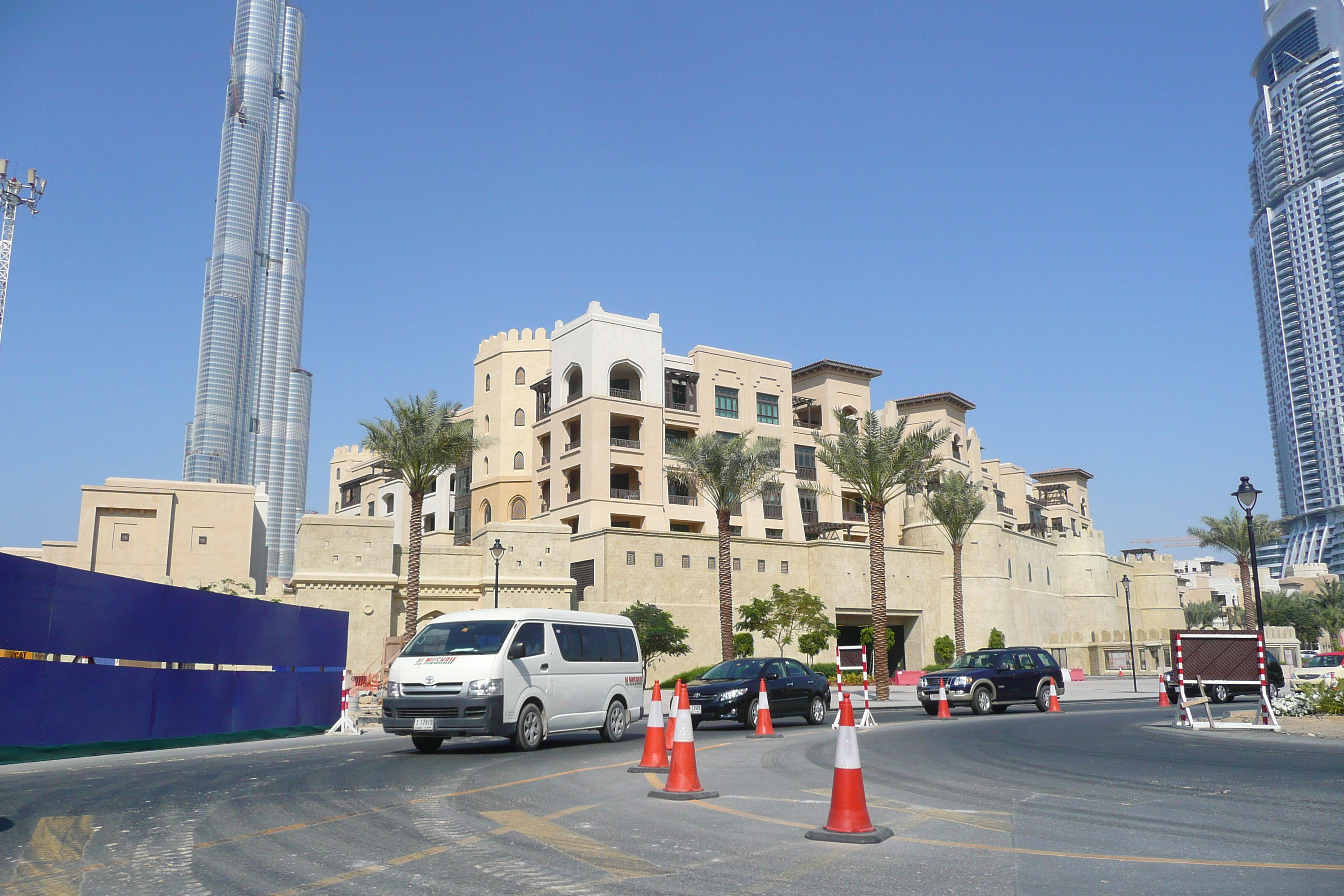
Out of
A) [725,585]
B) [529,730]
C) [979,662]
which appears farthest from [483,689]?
[725,585]

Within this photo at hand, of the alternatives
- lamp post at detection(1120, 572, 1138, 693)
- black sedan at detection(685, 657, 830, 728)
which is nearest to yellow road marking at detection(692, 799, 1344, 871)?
black sedan at detection(685, 657, 830, 728)

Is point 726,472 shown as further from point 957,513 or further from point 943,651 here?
point 943,651

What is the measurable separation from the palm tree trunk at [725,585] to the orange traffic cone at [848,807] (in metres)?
35.6

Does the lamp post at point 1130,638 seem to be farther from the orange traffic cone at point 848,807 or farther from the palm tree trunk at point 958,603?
the orange traffic cone at point 848,807

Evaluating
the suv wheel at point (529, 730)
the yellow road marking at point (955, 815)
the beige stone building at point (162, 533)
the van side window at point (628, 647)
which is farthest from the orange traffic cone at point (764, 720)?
the beige stone building at point (162, 533)

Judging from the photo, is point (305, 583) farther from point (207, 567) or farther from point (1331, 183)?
point (1331, 183)

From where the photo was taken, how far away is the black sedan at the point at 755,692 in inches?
843

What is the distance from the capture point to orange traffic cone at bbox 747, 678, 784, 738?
1908 cm

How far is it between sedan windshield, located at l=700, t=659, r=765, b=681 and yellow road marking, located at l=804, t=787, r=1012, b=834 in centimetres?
1212

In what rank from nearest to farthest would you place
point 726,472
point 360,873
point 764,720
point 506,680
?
point 360,873 < point 506,680 < point 764,720 < point 726,472

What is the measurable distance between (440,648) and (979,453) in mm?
69179

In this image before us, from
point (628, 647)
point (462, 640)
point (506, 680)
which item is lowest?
point (506, 680)

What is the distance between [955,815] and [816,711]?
47.3ft

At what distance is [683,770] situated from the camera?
998 centimetres
